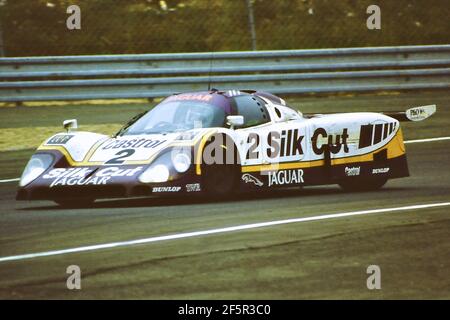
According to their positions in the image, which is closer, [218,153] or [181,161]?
[181,161]

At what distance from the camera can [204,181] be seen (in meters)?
11.5

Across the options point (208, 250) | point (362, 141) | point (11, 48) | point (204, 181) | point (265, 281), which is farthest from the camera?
point (11, 48)

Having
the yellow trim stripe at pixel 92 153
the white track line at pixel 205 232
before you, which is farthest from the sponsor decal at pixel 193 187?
the white track line at pixel 205 232

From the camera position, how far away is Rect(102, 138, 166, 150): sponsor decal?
11.6m

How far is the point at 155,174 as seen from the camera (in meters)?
11.3

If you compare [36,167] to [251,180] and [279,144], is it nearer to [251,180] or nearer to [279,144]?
[251,180]

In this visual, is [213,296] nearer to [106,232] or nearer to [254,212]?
[106,232]

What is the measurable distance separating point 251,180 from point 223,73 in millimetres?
7384

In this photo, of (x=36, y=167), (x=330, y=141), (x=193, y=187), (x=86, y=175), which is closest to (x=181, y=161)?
(x=193, y=187)

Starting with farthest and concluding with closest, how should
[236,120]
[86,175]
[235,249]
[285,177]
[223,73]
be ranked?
[223,73]
[285,177]
[236,120]
[86,175]
[235,249]

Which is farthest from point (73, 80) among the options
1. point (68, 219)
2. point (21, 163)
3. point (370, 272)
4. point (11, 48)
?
point (370, 272)

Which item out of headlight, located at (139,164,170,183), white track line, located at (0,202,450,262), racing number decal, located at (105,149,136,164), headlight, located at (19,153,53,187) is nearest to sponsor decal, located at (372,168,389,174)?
white track line, located at (0,202,450,262)

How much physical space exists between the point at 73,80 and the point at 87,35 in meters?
1.99

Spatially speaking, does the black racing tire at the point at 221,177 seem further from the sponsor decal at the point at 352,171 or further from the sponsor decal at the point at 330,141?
the sponsor decal at the point at 352,171
